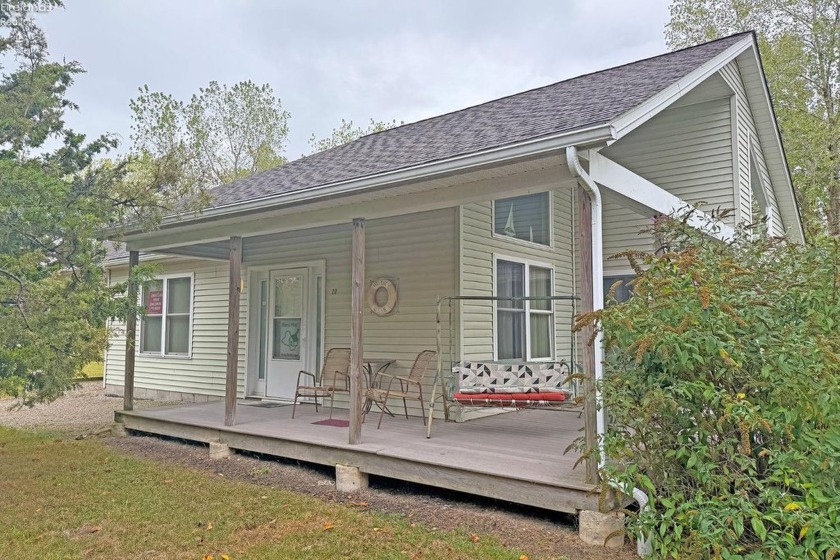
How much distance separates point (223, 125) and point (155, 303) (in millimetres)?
14469

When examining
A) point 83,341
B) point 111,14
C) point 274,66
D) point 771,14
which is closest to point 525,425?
point 83,341

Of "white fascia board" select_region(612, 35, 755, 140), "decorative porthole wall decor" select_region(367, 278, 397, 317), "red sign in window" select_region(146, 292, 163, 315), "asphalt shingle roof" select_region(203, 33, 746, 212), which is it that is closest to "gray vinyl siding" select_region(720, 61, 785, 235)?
"white fascia board" select_region(612, 35, 755, 140)

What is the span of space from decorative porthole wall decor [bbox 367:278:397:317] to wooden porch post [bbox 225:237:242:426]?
1693 mm

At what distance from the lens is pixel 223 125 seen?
74.2ft

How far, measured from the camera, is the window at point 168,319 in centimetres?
959

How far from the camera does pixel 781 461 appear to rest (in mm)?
2803

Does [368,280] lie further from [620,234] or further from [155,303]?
[155,303]

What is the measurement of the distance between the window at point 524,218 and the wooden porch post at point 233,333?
297 cm

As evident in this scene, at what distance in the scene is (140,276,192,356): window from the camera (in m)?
9.59

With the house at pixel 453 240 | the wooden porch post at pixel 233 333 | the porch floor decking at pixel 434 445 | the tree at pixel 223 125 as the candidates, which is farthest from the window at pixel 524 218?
the tree at pixel 223 125

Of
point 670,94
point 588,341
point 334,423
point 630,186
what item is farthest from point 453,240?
point 588,341

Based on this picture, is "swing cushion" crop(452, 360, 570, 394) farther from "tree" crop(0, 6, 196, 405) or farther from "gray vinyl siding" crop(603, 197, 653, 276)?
"tree" crop(0, 6, 196, 405)

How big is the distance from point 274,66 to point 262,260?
53.4 feet

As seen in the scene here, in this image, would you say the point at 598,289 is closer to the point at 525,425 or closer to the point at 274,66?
the point at 525,425
